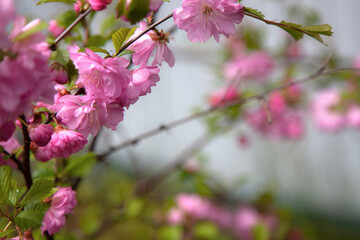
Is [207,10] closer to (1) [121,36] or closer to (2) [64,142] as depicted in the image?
(1) [121,36]

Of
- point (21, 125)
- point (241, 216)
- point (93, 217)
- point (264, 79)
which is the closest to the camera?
point (21, 125)

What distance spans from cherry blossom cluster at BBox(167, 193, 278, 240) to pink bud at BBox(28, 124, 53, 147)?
2.67 ft

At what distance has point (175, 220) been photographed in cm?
111

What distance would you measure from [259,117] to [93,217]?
69 cm

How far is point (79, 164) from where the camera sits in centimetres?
60

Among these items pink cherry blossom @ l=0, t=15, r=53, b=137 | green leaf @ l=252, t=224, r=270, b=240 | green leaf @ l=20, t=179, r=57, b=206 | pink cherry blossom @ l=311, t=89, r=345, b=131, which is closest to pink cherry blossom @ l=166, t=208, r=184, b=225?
green leaf @ l=252, t=224, r=270, b=240

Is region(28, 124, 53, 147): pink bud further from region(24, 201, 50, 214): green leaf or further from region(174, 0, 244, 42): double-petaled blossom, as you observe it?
region(174, 0, 244, 42): double-petaled blossom

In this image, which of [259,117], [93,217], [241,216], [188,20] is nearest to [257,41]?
[259,117]

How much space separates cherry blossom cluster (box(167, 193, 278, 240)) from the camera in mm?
1125

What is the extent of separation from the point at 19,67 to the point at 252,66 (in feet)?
3.80

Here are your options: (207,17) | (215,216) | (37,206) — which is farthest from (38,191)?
(215,216)

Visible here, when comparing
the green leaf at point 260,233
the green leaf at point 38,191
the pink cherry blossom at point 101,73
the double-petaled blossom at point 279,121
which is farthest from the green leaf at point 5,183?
the double-petaled blossom at point 279,121

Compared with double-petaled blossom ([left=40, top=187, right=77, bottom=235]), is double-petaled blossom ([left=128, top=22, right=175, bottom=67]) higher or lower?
higher

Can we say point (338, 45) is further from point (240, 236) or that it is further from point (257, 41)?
point (240, 236)
